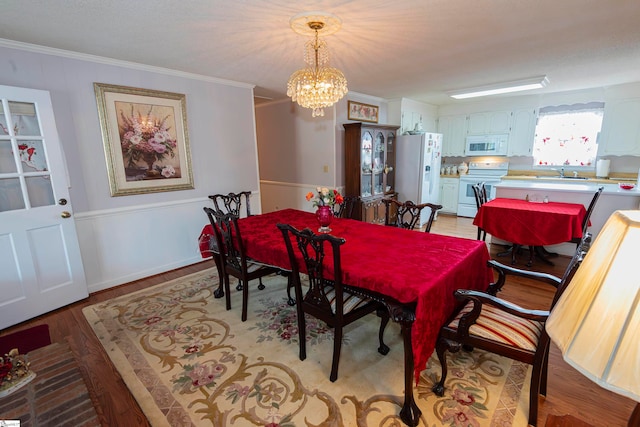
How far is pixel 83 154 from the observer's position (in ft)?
9.59

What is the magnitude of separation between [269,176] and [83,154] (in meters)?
3.35

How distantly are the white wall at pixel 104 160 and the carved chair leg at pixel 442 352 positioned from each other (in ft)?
10.7

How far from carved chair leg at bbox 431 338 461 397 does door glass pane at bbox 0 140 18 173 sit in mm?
3555

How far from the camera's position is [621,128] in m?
4.88

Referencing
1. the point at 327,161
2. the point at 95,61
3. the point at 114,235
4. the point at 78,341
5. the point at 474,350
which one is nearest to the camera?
the point at 474,350

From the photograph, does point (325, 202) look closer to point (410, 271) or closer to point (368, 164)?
point (410, 271)

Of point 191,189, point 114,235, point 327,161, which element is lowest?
point 114,235

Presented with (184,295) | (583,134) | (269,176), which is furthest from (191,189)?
(583,134)

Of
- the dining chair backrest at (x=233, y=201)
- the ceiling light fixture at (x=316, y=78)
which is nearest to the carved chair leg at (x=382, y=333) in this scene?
the ceiling light fixture at (x=316, y=78)

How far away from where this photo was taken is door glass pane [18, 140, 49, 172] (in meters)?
2.52

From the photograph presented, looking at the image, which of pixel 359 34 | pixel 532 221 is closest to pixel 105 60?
pixel 359 34

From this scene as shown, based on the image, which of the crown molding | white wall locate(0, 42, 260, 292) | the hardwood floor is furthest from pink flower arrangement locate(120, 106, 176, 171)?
the hardwood floor

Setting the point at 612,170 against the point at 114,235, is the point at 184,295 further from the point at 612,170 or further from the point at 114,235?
the point at 612,170

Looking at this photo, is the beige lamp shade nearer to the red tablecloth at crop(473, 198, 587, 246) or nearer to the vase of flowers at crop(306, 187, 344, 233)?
the vase of flowers at crop(306, 187, 344, 233)
